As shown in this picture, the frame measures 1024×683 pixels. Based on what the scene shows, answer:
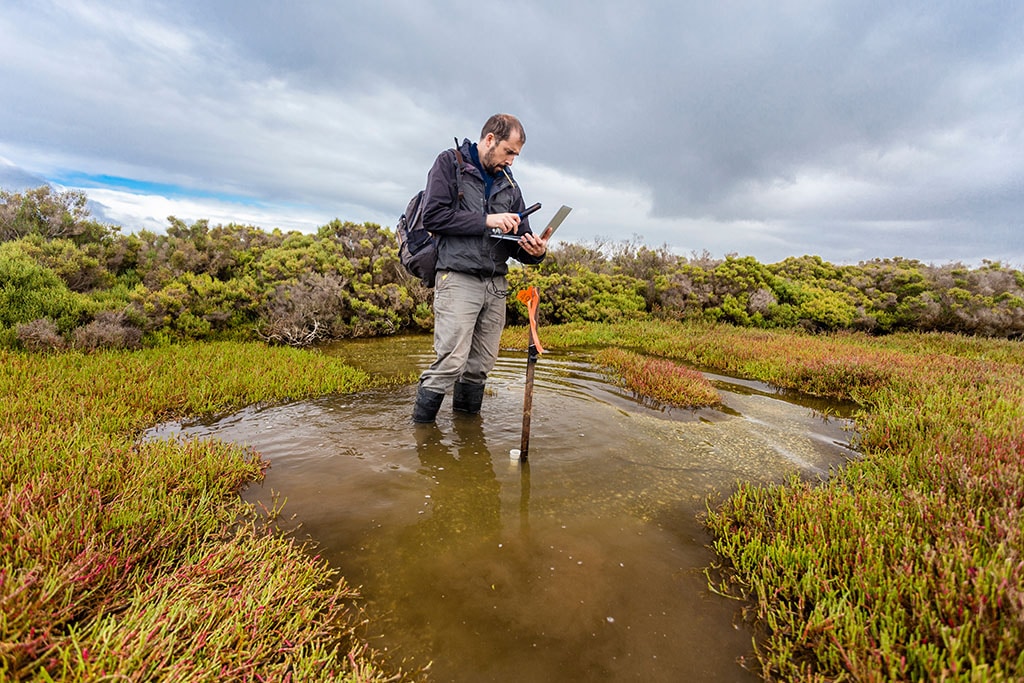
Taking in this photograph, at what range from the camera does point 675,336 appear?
42.3 feet

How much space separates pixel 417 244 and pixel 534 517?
3149 millimetres

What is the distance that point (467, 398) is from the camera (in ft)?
19.6

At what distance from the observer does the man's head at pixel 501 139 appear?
457 cm

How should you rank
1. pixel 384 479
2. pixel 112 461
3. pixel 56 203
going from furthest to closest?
1. pixel 56 203
2. pixel 384 479
3. pixel 112 461

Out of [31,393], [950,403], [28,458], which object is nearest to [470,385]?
[28,458]

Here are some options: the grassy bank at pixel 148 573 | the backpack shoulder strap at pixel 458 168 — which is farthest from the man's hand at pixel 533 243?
the grassy bank at pixel 148 573

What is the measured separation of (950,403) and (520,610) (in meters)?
6.30

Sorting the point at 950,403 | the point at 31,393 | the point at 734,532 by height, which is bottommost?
the point at 31,393

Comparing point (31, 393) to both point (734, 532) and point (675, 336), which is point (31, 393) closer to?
point (734, 532)

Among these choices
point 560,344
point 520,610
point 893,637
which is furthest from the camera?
point 560,344

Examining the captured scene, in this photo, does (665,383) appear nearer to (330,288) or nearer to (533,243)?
(533,243)

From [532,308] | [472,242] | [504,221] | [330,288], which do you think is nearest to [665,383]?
[532,308]

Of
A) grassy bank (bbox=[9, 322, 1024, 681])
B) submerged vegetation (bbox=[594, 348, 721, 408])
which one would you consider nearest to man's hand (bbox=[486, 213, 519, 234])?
grassy bank (bbox=[9, 322, 1024, 681])

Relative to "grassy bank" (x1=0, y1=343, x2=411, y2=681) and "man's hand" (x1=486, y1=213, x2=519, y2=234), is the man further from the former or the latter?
"grassy bank" (x1=0, y1=343, x2=411, y2=681)
